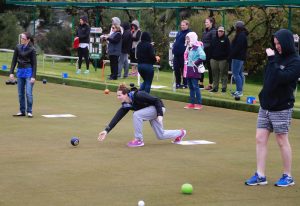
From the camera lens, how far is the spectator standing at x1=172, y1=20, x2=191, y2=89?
1991cm

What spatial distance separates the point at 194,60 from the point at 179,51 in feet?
9.64

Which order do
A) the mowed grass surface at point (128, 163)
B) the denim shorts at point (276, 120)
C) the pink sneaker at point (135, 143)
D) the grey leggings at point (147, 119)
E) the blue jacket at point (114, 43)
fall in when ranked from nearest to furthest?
1. the mowed grass surface at point (128, 163)
2. the denim shorts at point (276, 120)
3. the grey leggings at point (147, 119)
4. the pink sneaker at point (135, 143)
5. the blue jacket at point (114, 43)

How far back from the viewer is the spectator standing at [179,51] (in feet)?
65.3

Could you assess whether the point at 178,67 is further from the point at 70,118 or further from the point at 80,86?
the point at 70,118

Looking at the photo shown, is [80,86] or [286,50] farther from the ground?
[286,50]

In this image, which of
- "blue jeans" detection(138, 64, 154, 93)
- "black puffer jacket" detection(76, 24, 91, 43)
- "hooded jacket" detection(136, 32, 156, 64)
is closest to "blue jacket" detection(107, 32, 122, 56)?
"black puffer jacket" detection(76, 24, 91, 43)

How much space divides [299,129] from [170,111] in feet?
11.3

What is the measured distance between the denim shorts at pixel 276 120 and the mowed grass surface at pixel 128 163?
681 mm

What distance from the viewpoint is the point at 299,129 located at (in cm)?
1464

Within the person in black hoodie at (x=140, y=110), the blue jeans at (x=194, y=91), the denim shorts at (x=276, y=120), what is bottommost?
the blue jeans at (x=194, y=91)

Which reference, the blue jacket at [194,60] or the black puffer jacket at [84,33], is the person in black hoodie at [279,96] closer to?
the blue jacket at [194,60]

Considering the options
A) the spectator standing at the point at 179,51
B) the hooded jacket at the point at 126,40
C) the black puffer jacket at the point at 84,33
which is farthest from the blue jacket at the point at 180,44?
the black puffer jacket at the point at 84,33

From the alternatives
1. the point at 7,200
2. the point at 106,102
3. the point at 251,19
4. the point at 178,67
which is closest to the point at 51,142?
the point at 7,200

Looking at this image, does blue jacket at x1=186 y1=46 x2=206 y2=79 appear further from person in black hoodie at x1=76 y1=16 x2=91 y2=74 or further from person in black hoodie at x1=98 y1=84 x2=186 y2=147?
person in black hoodie at x1=76 y1=16 x2=91 y2=74
